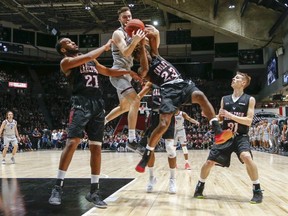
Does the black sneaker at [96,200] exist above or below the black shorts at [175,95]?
below

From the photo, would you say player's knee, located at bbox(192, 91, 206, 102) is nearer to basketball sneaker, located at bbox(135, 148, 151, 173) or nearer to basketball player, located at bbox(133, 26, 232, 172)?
basketball player, located at bbox(133, 26, 232, 172)

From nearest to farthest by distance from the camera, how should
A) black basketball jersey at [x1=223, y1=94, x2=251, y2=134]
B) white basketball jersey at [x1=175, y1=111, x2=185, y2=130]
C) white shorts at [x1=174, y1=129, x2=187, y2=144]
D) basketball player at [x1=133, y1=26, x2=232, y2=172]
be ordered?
1. basketball player at [x1=133, y1=26, x2=232, y2=172]
2. black basketball jersey at [x1=223, y1=94, x2=251, y2=134]
3. white shorts at [x1=174, y1=129, x2=187, y2=144]
4. white basketball jersey at [x1=175, y1=111, x2=185, y2=130]

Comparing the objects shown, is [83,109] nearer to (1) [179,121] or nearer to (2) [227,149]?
(2) [227,149]

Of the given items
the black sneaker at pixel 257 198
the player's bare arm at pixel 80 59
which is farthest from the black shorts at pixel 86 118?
the black sneaker at pixel 257 198

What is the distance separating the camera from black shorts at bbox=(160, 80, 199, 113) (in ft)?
14.9

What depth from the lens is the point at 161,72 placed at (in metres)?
4.73

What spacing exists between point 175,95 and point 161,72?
0.37 meters

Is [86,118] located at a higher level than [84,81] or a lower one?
lower

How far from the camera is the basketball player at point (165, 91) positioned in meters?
4.46

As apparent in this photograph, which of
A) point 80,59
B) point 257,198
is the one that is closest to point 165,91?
point 80,59

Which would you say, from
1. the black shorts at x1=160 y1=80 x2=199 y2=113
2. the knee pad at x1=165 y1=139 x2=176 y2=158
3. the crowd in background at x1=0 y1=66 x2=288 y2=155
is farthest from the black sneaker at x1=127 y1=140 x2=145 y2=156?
the crowd in background at x1=0 y1=66 x2=288 y2=155

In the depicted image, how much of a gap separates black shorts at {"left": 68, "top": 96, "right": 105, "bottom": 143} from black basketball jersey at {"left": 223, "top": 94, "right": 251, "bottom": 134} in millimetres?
1643

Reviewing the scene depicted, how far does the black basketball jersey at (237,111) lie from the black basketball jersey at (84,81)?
1716 millimetres

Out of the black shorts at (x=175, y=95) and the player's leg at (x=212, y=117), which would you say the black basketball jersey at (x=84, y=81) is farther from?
the player's leg at (x=212, y=117)
